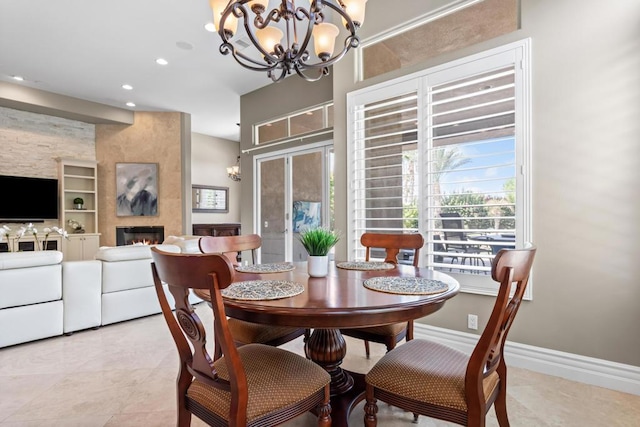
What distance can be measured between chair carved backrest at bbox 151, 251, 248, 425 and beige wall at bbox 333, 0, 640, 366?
2.26 m

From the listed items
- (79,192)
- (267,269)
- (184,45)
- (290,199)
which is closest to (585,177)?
(267,269)

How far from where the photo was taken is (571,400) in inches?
81.0

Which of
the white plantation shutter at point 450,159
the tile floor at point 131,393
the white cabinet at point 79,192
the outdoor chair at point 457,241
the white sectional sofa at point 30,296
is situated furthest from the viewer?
the white cabinet at point 79,192

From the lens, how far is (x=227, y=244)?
2.38 metres

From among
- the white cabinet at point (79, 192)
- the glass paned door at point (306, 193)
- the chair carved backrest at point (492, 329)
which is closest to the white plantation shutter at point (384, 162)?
the glass paned door at point (306, 193)

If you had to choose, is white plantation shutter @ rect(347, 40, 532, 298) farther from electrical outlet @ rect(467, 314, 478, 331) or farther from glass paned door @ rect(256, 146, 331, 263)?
glass paned door @ rect(256, 146, 331, 263)

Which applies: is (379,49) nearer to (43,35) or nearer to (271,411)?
(271,411)

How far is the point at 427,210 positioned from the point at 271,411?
223cm

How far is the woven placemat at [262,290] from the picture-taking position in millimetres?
1319

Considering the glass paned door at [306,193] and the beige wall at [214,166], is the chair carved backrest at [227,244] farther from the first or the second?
the beige wall at [214,166]

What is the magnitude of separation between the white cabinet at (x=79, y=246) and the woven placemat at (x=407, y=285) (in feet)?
22.3

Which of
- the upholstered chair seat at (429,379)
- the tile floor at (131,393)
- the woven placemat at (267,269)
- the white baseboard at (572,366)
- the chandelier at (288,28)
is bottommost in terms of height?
the tile floor at (131,393)

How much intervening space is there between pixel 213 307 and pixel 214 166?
8813 millimetres

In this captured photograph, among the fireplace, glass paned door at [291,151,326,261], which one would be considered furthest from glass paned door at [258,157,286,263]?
the fireplace
